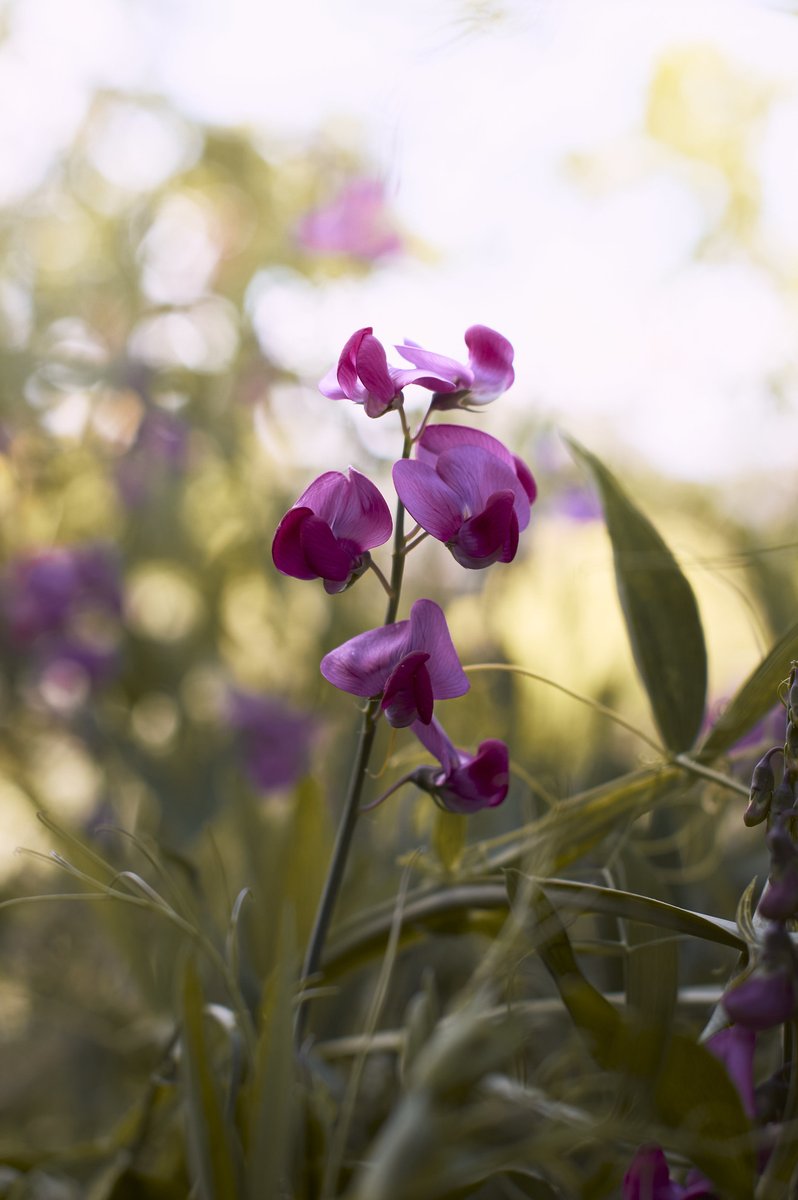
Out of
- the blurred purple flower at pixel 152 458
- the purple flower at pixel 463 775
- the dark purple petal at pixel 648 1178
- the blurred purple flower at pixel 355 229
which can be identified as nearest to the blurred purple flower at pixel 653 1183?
the dark purple petal at pixel 648 1178

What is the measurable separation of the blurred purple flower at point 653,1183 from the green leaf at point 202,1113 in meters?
0.10

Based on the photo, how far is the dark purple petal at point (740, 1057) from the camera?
0.79ft

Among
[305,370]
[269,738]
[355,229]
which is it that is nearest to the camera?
[269,738]

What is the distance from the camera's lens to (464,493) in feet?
0.95

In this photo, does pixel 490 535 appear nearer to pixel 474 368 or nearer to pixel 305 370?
pixel 474 368

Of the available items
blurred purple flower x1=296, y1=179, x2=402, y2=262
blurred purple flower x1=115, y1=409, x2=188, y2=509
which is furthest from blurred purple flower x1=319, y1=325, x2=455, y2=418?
blurred purple flower x1=296, y1=179, x2=402, y2=262

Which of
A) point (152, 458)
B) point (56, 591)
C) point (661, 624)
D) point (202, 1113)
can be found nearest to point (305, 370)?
point (152, 458)

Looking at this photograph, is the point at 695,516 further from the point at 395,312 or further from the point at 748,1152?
the point at 748,1152

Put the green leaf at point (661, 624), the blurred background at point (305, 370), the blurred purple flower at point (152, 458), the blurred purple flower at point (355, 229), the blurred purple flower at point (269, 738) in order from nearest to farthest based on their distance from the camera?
the green leaf at point (661, 624), the blurred background at point (305, 370), the blurred purple flower at point (269, 738), the blurred purple flower at point (152, 458), the blurred purple flower at point (355, 229)

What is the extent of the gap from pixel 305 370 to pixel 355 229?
26 centimetres

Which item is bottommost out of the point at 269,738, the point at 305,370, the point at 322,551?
the point at 269,738

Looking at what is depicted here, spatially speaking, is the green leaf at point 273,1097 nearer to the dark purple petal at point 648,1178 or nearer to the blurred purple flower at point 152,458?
the dark purple petal at point 648,1178

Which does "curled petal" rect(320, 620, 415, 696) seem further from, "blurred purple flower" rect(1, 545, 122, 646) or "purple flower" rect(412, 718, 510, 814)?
"blurred purple flower" rect(1, 545, 122, 646)

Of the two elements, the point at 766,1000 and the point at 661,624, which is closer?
the point at 766,1000
